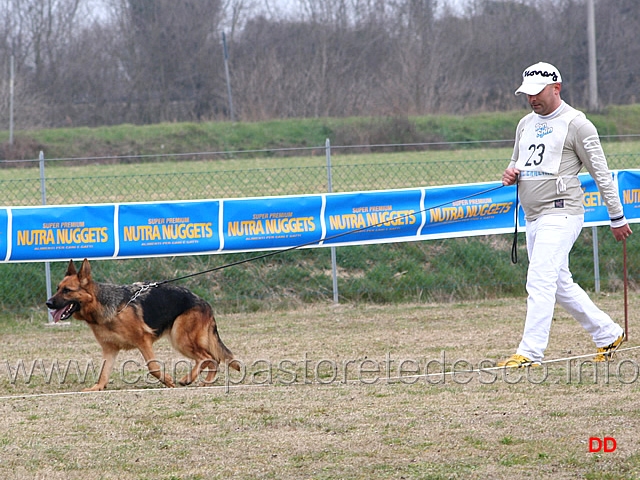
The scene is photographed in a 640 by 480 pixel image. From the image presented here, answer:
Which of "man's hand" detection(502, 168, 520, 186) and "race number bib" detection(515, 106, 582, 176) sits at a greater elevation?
"race number bib" detection(515, 106, 582, 176)

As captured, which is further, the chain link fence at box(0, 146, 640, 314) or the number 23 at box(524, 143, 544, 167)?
the chain link fence at box(0, 146, 640, 314)

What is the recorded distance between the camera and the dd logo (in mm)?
4129

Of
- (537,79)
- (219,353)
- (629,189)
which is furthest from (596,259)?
(219,353)

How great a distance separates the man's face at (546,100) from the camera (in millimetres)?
5938

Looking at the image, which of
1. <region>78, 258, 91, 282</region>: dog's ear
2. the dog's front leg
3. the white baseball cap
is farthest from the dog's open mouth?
the white baseball cap

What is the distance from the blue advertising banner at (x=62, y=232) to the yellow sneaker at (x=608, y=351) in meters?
5.37

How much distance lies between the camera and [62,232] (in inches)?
370

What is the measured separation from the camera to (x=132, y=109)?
43.0 metres

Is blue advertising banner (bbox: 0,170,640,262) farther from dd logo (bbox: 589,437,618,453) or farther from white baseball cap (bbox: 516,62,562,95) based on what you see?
dd logo (bbox: 589,437,618,453)

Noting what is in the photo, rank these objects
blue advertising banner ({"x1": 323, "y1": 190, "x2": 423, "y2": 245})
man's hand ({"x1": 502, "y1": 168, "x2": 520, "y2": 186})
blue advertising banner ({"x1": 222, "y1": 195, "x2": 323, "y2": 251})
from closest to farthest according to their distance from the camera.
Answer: man's hand ({"x1": 502, "y1": 168, "x2": 520, "y2": 186}) < blue advertising banner ({"x1": 222, "y1": 195, "x2": 323, "y2": 251}) < blue advertising banner ({"x1": 323, "y1": 190, "x2": 423, "y2": 245})

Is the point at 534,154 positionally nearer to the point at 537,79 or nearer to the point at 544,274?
the point at 537,79

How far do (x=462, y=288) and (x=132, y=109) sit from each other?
114 ft

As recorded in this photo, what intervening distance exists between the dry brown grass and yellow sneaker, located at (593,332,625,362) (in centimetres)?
10

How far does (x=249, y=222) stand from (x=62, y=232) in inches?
80.5
